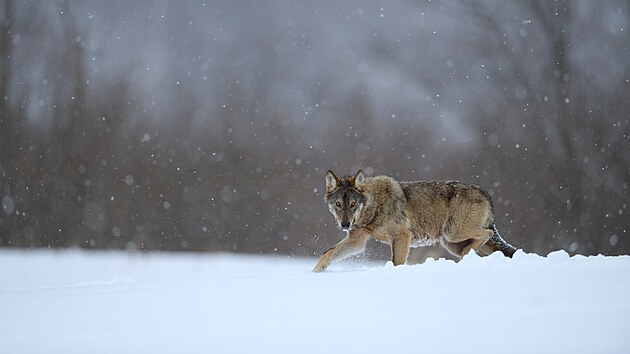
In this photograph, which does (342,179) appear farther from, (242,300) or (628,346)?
(628,346)

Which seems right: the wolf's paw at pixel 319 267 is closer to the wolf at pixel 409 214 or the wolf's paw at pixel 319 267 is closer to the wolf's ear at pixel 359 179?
the wolf at pixel 409 214

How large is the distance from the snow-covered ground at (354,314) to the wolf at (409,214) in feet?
7.32

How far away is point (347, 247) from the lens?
666 cm

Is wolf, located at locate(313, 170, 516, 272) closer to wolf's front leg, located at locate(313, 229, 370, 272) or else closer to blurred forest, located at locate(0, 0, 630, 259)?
wolf's front leg, located at locate(313, 229, 370, 272)

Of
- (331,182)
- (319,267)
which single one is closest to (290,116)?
(331,182)

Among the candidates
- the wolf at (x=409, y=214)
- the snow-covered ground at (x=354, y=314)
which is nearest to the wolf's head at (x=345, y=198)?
the wolf at (x=409, y=214)

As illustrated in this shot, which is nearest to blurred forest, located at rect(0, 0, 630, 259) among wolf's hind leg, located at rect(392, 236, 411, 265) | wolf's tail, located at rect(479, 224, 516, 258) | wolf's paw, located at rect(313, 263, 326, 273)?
wolf's tail, located at rect(479, 224, 516, 258)

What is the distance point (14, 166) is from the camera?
21719mm

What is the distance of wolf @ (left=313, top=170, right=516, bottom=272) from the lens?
6.77 meters

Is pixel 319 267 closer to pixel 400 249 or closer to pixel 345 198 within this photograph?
pixel 345 198

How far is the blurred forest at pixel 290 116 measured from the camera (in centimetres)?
1630

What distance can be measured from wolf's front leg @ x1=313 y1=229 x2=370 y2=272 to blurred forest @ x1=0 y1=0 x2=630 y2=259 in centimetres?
826

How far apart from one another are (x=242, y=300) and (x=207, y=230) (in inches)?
647

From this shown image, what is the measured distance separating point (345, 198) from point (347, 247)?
20.3 inches
